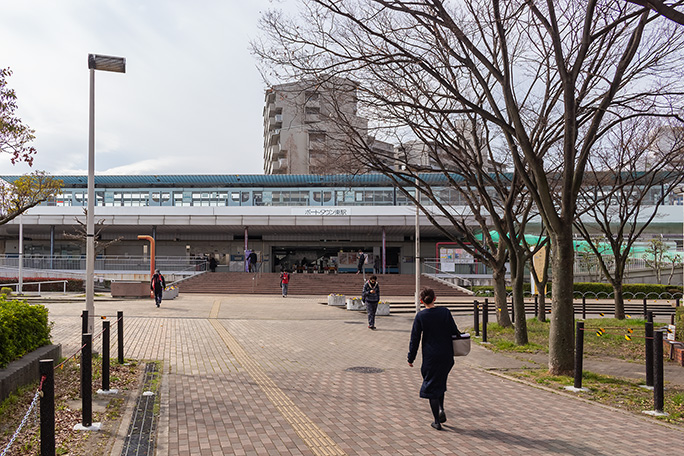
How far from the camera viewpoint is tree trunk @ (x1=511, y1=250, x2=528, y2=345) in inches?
528

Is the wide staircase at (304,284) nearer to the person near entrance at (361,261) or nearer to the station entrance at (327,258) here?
the person near entrance at (361,261)

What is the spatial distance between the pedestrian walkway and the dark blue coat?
1.56 feet

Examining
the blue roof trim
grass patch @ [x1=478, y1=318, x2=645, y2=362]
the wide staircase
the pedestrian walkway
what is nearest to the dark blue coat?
the pedestrian walkway

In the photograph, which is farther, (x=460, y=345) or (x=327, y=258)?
(x=327, y=258)

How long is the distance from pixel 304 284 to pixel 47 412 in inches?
1326

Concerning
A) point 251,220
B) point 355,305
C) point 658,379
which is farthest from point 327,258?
point 658,379

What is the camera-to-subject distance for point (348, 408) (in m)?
7.07

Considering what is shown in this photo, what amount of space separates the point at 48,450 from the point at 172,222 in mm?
42956

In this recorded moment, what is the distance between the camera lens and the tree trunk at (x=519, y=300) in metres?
13.4

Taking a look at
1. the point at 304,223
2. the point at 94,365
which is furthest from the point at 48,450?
the point at 304,223

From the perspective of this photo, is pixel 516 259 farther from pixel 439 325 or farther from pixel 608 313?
pixel 608 313

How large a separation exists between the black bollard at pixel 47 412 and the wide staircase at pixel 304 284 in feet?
101

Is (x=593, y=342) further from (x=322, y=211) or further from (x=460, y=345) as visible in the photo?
(x=322, y=211)

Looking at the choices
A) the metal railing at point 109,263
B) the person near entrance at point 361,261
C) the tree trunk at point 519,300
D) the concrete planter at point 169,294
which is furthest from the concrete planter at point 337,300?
the person near entrance at point 361,261
